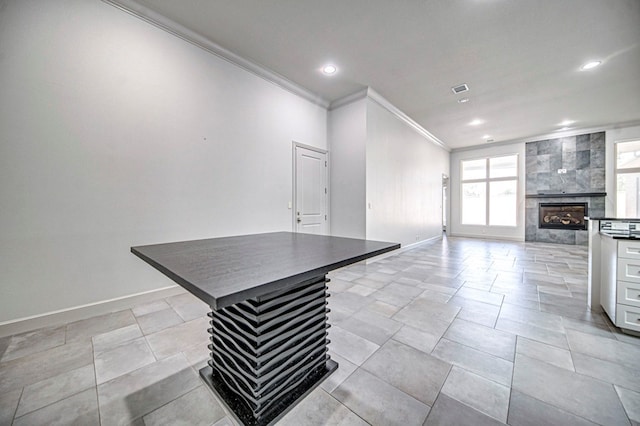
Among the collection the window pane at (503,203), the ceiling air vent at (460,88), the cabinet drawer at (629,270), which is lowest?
the cabinet drawer at (629,270)

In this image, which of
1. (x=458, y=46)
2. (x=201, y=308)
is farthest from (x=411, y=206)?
(x=201, y=308)

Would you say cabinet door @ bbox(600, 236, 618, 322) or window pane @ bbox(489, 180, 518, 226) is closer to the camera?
cabinet door @ bbox(600, 236, 618, 322)

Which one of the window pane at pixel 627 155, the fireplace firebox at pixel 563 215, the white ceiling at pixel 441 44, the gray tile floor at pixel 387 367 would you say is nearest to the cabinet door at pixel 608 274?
the gray tile floor at pixel 387 367

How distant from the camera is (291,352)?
1.36 m

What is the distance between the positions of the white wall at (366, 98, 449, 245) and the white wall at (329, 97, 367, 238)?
0.15 metres

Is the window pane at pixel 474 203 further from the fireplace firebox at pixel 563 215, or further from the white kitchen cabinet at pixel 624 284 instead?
the white kitchen cabinet at pixel 624 284

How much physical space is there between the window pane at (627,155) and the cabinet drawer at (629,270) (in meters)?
6.93

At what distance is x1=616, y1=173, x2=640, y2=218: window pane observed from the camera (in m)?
6.11

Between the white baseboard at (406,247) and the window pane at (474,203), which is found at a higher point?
the window pane at (474,203)

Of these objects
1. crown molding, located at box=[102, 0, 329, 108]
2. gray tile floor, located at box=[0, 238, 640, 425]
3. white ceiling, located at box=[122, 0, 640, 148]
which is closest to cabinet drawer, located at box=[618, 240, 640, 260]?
gray tile floor, located at box=[0, 238, 640, 425]

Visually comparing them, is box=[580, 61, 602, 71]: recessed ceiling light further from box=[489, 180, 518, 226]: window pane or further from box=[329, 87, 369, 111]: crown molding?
box=[489, 180, 518, 226]: window pane

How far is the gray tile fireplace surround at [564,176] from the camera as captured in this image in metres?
6.62

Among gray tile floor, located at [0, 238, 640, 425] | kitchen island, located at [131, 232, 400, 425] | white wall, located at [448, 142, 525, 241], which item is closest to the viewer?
kitchen island, located at [131, 232, 400, 425]

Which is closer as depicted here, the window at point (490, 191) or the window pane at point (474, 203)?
the window at point (490, 191)
